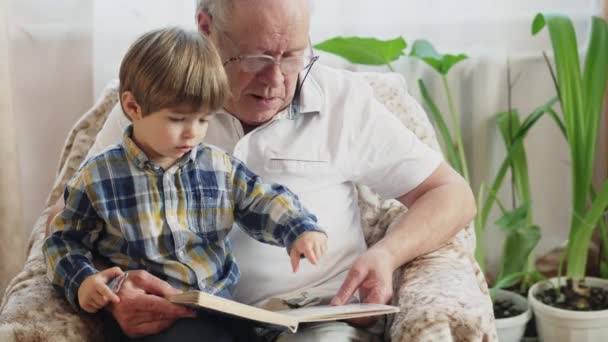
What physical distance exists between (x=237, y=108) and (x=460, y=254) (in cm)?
53

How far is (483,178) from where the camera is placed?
2629 millimetres

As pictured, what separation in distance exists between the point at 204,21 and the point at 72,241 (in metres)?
0.52

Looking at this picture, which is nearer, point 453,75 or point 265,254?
point 265,254

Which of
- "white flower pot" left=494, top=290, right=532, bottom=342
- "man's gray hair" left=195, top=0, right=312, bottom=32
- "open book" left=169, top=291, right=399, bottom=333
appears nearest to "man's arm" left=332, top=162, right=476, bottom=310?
"open book" left=169, top=291, right=399, bottom=333

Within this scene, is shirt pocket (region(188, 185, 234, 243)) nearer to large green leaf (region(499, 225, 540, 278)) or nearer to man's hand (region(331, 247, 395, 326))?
man's hand (region(331, 247, 395, 326))

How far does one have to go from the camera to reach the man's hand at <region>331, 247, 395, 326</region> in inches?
59.9

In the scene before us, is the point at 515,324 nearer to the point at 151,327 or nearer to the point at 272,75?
the point at 272,75

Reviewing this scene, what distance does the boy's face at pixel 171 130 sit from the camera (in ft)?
4.36

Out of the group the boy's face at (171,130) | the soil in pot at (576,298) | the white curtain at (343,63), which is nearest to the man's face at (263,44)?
the boy's face at (171,130)

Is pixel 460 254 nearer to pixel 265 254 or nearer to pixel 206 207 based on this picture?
pixel 265 254

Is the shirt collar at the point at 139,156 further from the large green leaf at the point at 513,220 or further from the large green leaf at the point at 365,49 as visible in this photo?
the large green leaf at the point at 513,220

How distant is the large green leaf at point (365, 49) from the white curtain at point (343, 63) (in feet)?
0.51

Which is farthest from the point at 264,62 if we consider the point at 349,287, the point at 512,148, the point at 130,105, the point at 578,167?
the point at 578,167

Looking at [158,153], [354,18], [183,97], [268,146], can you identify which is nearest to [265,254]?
[268,146]
